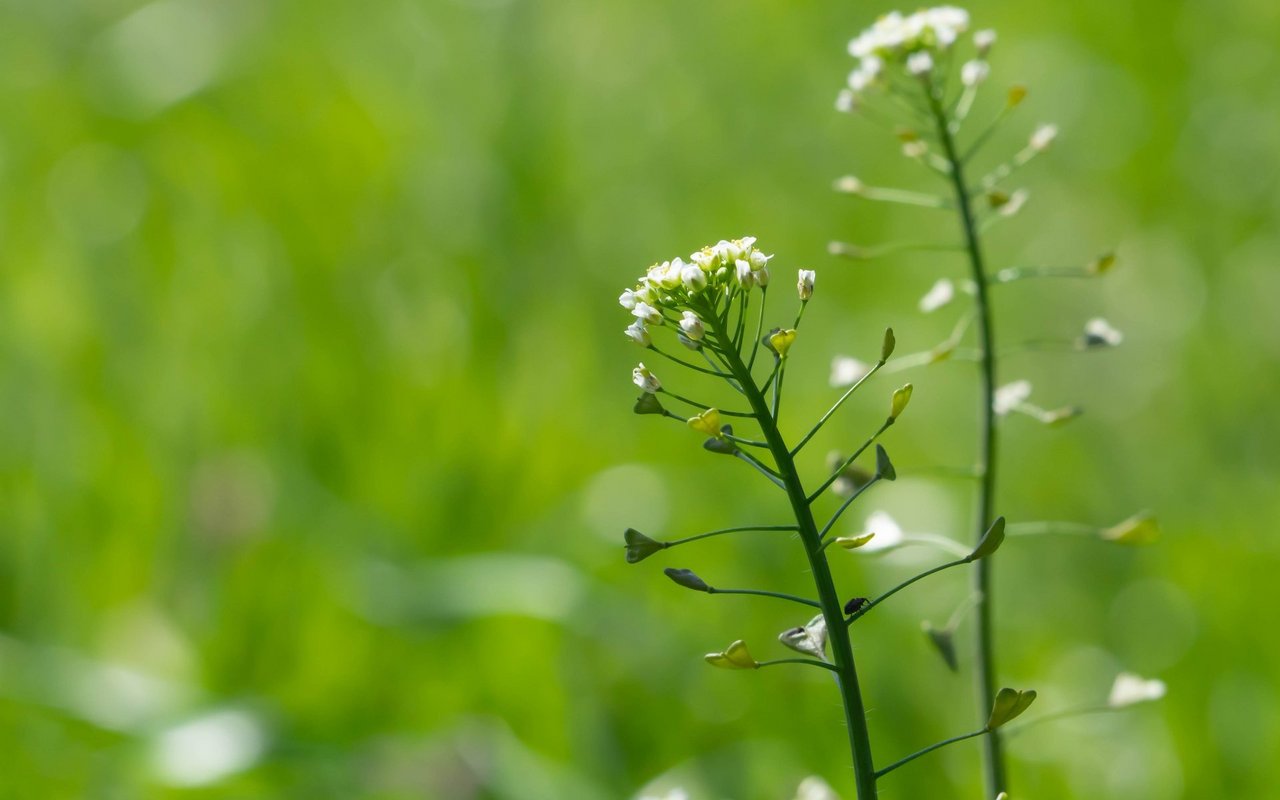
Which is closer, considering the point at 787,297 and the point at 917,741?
the point at 917,741

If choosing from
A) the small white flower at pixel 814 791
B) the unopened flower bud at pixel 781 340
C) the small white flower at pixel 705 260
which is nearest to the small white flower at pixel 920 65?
the small white flower at pixel 705 260

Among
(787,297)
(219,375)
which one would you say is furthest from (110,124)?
(787,297)

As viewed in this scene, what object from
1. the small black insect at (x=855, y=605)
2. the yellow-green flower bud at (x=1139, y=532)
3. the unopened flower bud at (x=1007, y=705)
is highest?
the yellow-green flower bud at (x=1139, y=532)

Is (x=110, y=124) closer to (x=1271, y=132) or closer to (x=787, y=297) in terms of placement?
(x=787, y=297)

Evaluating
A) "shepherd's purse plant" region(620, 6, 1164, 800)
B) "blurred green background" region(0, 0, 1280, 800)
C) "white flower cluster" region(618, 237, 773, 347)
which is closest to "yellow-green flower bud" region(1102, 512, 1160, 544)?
"shepherd's purse plant" region(620, 6, 1164, 800)

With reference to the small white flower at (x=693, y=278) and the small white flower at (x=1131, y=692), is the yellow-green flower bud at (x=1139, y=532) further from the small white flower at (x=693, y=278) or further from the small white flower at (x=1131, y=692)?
the small white flower at (x=693, y=278)

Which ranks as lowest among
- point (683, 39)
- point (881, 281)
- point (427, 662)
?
point (427, 662)

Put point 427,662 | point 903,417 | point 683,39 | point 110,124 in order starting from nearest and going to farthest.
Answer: point 427,662, point 903,417, point 110,124, point 683,39
